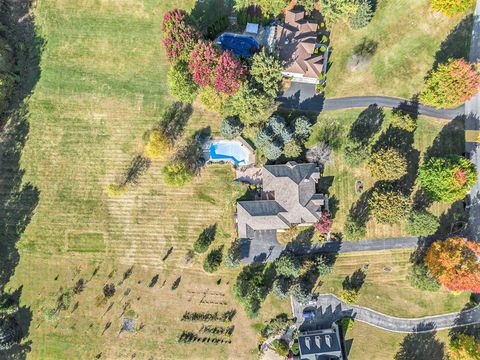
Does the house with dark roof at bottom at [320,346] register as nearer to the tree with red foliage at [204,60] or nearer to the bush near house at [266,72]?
the bush near house at [266,72]

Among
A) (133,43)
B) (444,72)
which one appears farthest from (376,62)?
(133,43)

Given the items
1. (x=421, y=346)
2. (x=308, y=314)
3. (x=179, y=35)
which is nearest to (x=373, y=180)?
(x=308, y=314)

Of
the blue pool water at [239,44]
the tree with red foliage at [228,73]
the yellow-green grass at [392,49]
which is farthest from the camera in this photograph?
the yellow-green grass at [392,49]

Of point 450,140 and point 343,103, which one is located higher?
point 343,103

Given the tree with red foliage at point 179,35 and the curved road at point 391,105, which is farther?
the curved road at point 391,105

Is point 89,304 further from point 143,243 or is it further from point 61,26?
point 61,26

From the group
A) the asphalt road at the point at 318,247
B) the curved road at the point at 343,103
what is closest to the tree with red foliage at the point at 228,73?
the curved road at the point at 343,103

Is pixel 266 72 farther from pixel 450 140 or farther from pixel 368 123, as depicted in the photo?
pixel 450 140
